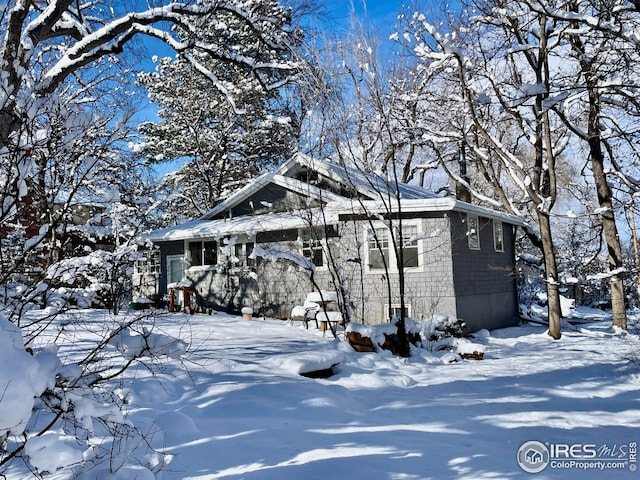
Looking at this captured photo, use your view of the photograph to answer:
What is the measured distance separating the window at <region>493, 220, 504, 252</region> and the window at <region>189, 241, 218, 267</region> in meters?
9.60

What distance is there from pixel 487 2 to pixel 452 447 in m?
9.45

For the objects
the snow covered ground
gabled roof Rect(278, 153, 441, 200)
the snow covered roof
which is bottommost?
the snow covered ground

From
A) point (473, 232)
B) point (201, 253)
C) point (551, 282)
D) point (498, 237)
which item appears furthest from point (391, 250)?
point (201, 253)

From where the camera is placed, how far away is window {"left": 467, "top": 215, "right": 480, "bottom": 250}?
48.9ft

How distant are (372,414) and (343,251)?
345 inches

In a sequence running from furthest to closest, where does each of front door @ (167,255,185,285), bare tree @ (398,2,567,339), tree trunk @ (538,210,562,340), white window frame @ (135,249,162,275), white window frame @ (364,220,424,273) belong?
white window frame @ (135,249,162,275)
front door @ (167,255,185,285)
tree trunk @ (538,210,562,340)
white window frame @ (364,220,424,273)
bare tree @ (398,2,567,339)

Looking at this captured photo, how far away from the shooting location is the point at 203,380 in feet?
19.5

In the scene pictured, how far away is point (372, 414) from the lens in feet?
18.9

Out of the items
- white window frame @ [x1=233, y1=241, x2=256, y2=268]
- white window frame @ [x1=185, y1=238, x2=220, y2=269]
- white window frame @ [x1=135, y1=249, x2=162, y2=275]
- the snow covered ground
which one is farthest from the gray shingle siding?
white window frame @ [x1=135, y1=249, x2=162, y2=275]

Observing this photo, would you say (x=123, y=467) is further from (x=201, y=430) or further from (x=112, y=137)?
(x=112, y=137)

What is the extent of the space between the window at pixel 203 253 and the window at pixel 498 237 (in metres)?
9.60

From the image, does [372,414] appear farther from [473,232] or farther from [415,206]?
[473,232]

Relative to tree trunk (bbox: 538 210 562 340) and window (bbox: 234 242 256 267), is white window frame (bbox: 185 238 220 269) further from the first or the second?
tree trunk (bbox: 538 210 562 340)

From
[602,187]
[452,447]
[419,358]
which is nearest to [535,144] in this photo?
[602,187]
